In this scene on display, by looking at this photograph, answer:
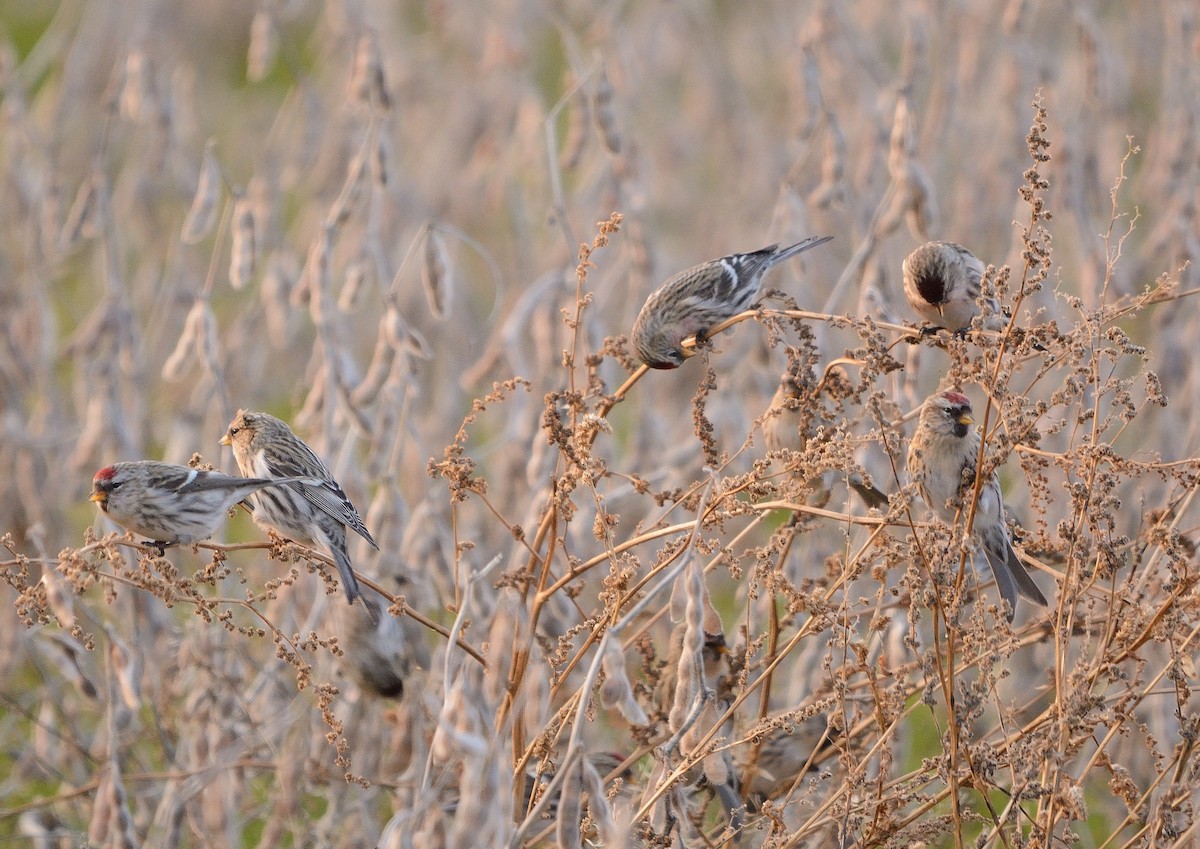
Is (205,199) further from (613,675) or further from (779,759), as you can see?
(613,675)

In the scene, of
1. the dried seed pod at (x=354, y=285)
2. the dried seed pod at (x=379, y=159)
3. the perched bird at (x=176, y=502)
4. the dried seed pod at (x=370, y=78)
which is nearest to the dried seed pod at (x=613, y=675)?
the perched bird at (x=176, y=502)

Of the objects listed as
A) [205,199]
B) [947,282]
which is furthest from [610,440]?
[947,282]

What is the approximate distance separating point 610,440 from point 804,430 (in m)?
2.05

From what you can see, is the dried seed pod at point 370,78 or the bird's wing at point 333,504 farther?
the dried seed pod at point 370,78

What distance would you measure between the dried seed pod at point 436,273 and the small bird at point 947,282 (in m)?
1.36

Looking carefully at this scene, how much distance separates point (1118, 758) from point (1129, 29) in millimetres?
4109

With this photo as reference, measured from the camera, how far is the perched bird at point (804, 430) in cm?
291

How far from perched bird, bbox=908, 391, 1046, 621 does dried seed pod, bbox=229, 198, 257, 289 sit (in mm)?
2150

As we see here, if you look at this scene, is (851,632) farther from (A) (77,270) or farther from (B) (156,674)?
(A) (77,270)

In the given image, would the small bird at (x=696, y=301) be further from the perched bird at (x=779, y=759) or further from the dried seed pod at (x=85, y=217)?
the dried seed pod at (x=85, y=217)

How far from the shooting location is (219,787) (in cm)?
414

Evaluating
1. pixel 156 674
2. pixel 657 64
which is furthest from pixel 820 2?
pixel 156 674

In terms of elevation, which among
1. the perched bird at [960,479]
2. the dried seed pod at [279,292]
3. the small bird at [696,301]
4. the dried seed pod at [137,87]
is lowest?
the perched bird at [960,479]

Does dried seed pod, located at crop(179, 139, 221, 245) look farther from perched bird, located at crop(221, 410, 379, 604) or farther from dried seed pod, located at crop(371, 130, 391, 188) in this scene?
perched bird, located at crop(221, 410, 379, 604)
